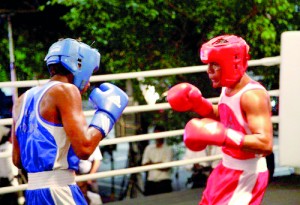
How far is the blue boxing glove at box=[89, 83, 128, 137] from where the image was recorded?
224 cm

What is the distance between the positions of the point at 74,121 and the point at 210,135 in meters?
0.55

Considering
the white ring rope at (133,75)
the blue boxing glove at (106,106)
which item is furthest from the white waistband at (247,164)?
the white ring rope at (133,75)

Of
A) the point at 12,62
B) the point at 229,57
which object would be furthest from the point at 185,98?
the point at 12,62

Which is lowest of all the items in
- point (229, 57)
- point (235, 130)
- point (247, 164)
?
point (247, 164)

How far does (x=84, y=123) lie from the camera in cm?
218

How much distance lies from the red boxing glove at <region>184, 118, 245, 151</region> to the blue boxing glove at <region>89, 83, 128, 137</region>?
1.00 feet

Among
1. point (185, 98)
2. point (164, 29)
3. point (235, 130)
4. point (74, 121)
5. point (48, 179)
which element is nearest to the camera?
point (74, 121)

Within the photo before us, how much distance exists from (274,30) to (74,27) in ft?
6.29

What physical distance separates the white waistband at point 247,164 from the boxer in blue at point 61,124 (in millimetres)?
545

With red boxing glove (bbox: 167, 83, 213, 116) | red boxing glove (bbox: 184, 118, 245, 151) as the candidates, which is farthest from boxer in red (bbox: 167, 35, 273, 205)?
red boxing glove (bbox: 167, 83, 213, 116)

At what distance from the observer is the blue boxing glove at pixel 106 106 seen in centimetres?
224

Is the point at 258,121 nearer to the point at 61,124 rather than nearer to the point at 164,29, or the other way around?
the point at 61,124

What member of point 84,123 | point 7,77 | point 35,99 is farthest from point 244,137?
point 7,77

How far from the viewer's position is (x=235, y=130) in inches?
96.3
